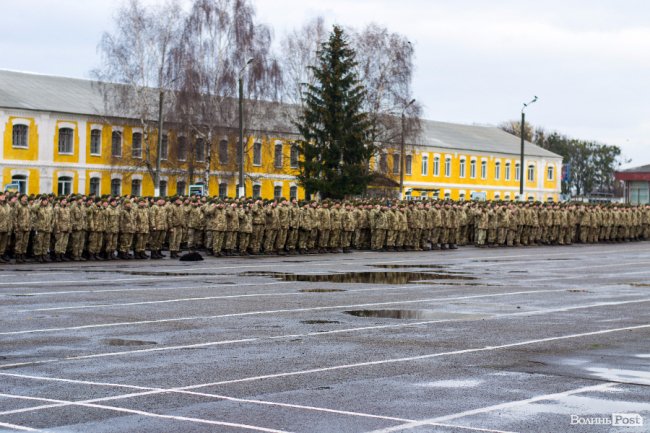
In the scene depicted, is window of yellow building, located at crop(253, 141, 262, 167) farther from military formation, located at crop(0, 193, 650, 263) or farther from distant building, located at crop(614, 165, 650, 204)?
distant building, located at crop(614, 165, 650, 204)

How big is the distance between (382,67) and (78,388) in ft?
190

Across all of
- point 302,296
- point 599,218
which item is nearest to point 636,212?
point 599,218

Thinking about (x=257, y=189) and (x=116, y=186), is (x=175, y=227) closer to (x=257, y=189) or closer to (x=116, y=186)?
(x=116, y=186)

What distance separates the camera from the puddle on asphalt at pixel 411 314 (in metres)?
15.1

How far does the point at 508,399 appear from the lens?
8828mm

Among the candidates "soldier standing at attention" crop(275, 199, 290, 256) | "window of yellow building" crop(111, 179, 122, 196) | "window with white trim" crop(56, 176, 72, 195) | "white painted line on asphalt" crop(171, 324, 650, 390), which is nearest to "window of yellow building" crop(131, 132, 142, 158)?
"window of yellow building" crop(111, 179, 122, 196)

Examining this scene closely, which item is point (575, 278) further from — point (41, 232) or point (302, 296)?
point (41, 232)

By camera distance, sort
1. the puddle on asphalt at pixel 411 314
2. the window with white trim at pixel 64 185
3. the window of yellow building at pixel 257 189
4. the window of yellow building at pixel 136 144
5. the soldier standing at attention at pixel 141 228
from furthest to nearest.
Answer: the window of yellow building at pixel 257 189 < the window of yellow building at pixel 136 144 < the window with white trim at pixel 64 185 < the soldier standing at attention at pixel 141 228 < the puddle on asphalt at pixel 411 314

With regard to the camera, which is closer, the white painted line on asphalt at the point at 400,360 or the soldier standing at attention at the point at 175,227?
the white painted line on asphalt at the point at 400,360

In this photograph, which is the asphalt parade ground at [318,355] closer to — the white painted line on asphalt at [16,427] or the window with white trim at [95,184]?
the white painted line on asphalt at [16,427]

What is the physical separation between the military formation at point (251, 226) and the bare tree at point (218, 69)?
18.9 metres

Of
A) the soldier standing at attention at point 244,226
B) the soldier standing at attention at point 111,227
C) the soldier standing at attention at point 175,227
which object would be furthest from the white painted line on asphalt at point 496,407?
the soldier standing at attention at point 244,226

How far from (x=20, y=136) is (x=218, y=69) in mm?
10576

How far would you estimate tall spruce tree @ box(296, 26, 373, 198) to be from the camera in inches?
2240
